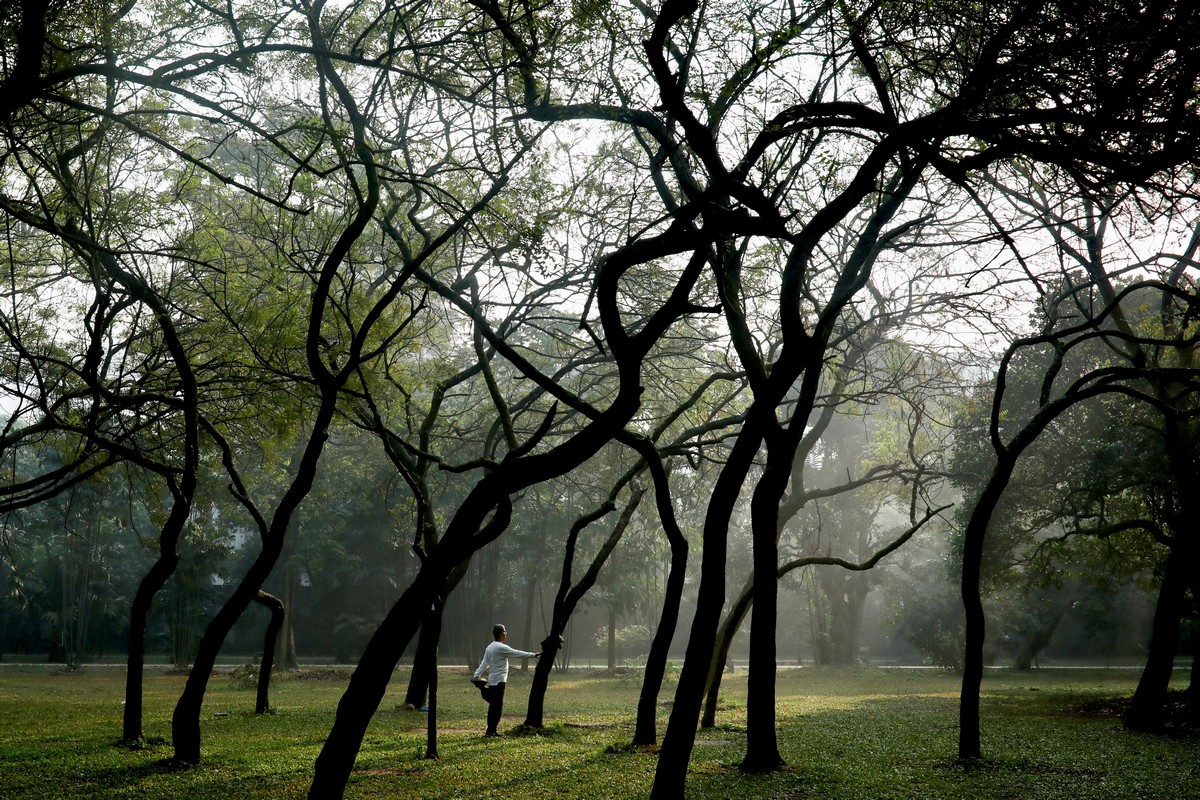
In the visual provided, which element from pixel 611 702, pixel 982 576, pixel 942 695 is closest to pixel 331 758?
pixel 611 702

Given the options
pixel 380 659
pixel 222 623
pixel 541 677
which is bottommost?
pixel 541 677

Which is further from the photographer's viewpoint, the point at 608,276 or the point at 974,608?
the point at 974,608

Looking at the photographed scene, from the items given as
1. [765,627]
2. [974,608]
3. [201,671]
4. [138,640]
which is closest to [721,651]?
[765,627]

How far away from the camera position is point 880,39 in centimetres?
720

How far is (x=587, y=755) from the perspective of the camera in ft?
37.5

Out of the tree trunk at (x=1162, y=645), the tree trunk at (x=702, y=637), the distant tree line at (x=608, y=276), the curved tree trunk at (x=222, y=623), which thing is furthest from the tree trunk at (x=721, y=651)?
the tree trunk at (x=1162, y=645)

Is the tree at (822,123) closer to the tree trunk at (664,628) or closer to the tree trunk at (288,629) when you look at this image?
the tree trunk at (664,628)

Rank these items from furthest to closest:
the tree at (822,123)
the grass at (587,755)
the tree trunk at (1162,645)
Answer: the tree trunk at (1162,645) → the grass at (587,755) → the tree at (822,123)

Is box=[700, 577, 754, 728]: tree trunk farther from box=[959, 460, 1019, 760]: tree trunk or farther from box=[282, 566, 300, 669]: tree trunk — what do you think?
box=[282, 566, 300, 669]: tree trunk

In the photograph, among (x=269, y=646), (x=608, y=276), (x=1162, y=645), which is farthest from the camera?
(x=269, y=646)

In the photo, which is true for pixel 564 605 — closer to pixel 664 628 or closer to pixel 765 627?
pixel 664 628

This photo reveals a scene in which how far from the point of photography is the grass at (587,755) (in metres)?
8.70

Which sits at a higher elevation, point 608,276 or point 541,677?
point 608,276

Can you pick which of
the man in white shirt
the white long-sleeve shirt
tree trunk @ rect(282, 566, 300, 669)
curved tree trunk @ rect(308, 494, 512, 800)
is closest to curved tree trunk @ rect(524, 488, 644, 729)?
the man in white shirt
